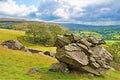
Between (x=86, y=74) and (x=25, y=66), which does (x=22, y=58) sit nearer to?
(x=25, y=66)

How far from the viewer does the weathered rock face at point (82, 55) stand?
51125 millimetres

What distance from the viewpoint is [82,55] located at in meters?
52.6

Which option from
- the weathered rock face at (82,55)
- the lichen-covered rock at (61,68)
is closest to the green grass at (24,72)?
the lichen-covered rock at (61,68)

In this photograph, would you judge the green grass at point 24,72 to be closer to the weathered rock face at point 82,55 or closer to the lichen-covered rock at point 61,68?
the lichen-covered rock at point 61,68

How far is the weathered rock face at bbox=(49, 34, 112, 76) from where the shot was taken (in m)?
51.1

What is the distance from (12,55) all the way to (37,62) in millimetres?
7508

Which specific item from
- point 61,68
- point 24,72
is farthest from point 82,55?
point 24,72

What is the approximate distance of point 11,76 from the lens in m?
45.9

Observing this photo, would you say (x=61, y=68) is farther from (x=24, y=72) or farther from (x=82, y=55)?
(x=24, y=72)

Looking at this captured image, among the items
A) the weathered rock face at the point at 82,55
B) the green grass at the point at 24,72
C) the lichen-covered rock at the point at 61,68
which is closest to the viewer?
the green grass at the point at 24,72

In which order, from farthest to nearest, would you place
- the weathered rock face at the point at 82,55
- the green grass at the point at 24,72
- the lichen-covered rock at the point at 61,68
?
1. the lichen-covered rock at the point at 61,68
2. the weathered rock face at the point at 82,55
3. the green grass at the point at 24,72

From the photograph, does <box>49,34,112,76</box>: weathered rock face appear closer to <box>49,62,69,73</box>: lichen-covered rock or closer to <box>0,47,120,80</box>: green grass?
<box>49,62,69,73</box>: lichen-covered rock

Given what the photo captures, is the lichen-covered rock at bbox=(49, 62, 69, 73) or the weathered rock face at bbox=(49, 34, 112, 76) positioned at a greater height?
the weathered rock face at bbox=(49, 34, 112, 76)

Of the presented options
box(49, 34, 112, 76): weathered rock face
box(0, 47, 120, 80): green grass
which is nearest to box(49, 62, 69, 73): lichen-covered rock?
box(49, 34, 112, 76): weathered rock face
